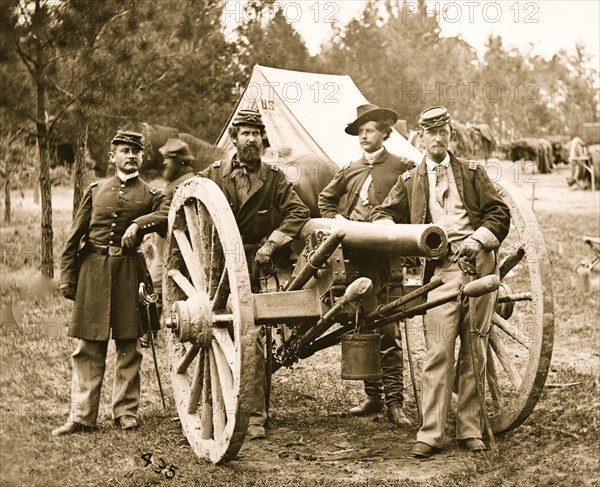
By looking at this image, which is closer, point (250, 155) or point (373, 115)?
point (250, 155)

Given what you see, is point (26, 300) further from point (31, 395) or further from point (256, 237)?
point (256, 237)

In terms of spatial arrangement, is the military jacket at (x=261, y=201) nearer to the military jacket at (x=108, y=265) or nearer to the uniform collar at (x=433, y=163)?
the military jacket at (x=108, y=265)

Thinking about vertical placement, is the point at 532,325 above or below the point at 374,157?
below

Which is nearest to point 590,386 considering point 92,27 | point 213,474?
point 213,474

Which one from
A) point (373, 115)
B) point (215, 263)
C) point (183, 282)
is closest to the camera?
point (215, 263)

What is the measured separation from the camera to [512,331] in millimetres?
5078

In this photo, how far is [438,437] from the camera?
484 cm

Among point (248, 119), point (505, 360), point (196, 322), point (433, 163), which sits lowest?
point (505, 360)

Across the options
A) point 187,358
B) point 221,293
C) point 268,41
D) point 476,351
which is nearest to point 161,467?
point 187,358

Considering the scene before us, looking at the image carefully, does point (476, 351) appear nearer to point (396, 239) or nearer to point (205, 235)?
point (396, 239)

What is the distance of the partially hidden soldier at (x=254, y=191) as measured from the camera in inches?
203

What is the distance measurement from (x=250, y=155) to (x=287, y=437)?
1679 mm

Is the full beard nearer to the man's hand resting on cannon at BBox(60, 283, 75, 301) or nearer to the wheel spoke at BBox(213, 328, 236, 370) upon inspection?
the wheel spoke at BBox(213, 328, 236, 370)

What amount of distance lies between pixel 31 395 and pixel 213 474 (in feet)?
7.64
